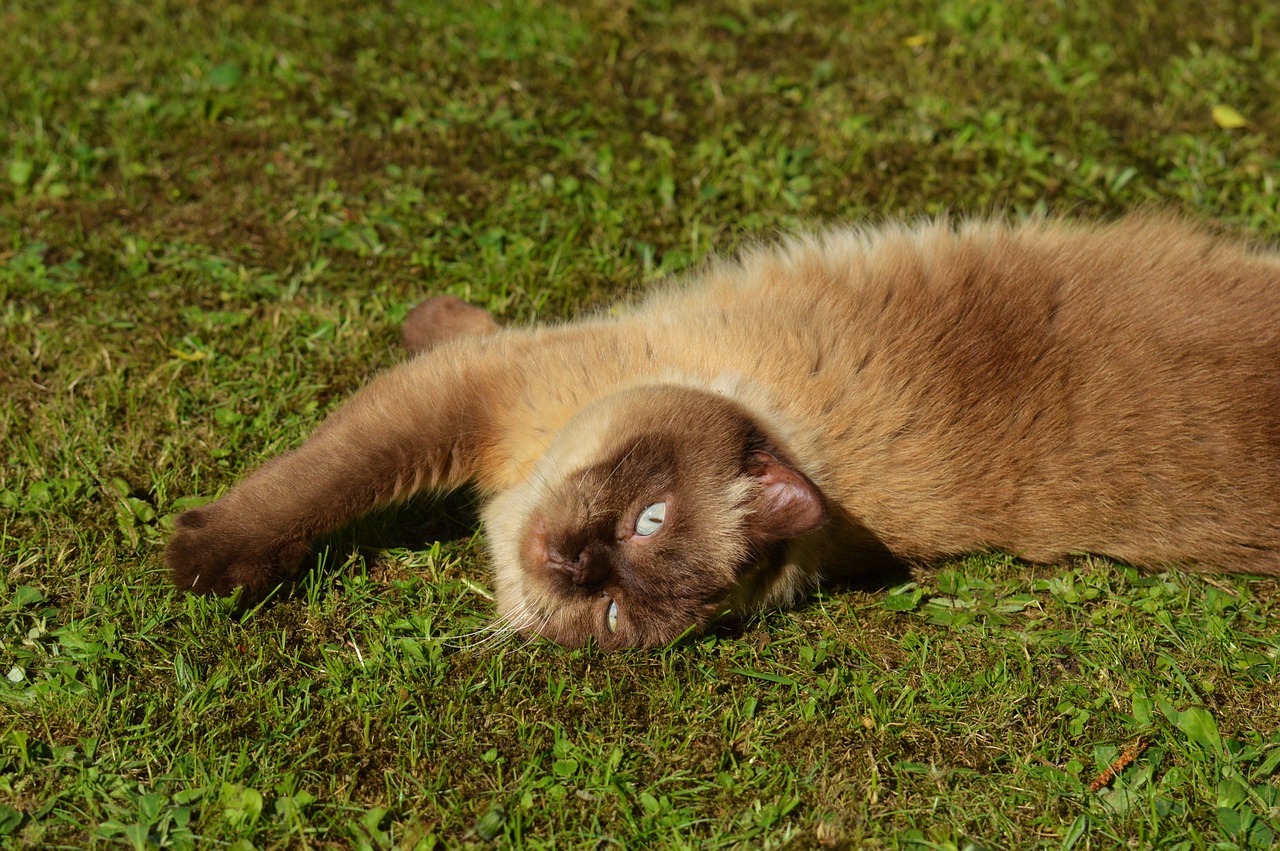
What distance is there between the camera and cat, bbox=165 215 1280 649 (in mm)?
3451

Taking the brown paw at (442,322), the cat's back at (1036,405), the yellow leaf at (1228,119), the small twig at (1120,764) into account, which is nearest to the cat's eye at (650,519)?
the cat's back at (1036,405)

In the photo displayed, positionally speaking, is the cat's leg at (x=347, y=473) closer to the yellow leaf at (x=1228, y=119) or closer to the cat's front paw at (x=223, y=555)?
the cat's front paw at (x=223, y=555)

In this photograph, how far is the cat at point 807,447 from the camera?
11.3ft

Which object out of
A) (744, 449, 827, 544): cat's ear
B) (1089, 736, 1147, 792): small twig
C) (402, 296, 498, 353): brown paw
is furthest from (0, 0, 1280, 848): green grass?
(744, 449, 827, 544): cat's ear

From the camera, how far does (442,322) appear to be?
4.50 metres

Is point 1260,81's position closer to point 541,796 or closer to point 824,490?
point 824,490

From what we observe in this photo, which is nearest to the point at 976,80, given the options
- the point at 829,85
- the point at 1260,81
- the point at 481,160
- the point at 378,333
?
the point at 829,85

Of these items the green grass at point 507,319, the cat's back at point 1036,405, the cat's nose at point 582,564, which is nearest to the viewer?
the green grass at point 507,319

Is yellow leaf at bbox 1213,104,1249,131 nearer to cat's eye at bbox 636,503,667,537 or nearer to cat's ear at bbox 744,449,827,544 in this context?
cat's ear at bbox 744,449,827,544

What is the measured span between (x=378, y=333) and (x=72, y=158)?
1797mm

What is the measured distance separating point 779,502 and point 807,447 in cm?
38

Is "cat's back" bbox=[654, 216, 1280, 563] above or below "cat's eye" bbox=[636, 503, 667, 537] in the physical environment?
above

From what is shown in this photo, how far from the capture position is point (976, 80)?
601cm

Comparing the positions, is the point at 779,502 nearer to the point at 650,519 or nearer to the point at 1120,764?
the point at 650,519
